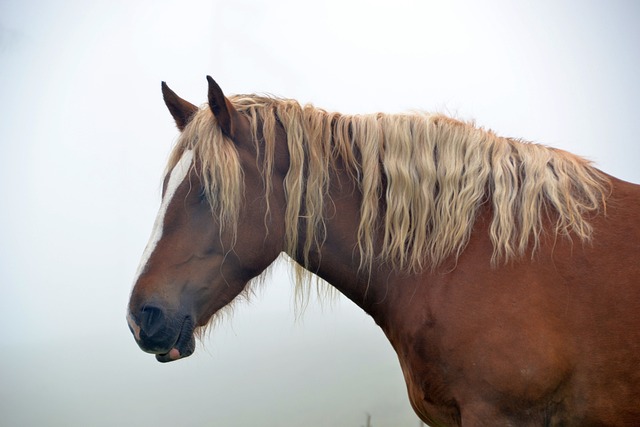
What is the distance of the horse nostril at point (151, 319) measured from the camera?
204cm

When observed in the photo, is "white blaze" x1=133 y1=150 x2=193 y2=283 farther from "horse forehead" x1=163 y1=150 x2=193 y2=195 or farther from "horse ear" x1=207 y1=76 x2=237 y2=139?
"horse ear" x1=207 y1=76 x2=237 y2=139

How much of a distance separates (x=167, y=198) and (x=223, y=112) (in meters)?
0.42

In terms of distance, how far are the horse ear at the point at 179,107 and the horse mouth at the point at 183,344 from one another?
92cm

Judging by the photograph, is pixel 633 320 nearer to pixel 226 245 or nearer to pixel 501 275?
pixel 501 275

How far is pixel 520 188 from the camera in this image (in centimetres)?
207

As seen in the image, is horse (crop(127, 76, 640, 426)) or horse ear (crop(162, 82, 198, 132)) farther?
horse ear (crop(162, 82, 198, 132))

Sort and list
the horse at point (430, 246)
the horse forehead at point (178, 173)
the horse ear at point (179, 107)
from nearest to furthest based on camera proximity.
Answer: the horse at point (430, 246)
the horse forehead at point (178, 173)
the horse ear at point (179, 107)

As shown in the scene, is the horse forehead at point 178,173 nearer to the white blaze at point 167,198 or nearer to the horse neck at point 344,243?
the white blaze at point 167,198

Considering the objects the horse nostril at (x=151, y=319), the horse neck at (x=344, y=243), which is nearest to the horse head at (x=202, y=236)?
the horse nostril at (x=151, y=319)

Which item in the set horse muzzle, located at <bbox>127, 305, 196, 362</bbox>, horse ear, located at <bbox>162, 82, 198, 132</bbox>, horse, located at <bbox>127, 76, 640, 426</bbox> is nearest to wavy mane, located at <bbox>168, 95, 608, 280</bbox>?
horse, located at <bbox>127, 76, 640, 426</bbox>


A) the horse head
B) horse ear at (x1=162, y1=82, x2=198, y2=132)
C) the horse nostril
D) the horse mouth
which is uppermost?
horse ear at (x1=162, y1=82, x2=198, y2=132)

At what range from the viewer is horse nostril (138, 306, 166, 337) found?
204cm

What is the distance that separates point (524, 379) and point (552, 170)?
0.85 metres

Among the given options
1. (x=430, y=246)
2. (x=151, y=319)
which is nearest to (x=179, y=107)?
(x=151, y=319)
